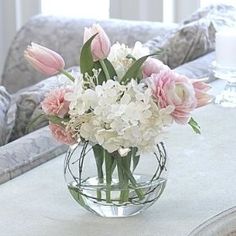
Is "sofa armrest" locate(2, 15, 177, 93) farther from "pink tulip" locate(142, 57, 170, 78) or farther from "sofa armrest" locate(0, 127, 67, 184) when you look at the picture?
"pink tulip" locate(142, 57, 170, 78)

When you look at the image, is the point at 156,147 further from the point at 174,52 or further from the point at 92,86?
the point at 174,52

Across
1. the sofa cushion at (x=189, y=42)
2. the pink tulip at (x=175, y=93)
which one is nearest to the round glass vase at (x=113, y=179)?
the pink tulip at (x=175, y=93)

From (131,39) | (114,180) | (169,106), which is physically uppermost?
(169,106)

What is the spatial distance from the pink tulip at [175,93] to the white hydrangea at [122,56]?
0.08m

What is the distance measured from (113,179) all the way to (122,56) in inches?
8.8

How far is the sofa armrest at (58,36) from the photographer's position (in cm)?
346

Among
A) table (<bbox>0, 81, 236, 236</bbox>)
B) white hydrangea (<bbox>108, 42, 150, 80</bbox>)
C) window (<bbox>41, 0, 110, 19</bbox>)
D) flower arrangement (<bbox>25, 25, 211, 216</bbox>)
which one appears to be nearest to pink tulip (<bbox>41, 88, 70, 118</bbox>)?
flower arrangement (<bbox>25, 25, 211, 216</bbox>)

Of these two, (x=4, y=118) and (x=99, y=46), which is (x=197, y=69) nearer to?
(x=4, y=118)

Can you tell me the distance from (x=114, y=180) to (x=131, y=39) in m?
2.04

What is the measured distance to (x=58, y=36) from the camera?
3637mm

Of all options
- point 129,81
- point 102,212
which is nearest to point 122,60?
point 129,81

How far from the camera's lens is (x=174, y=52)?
2820 mm

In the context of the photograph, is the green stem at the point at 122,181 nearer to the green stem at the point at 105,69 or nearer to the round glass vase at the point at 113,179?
the round glass vase at the point at 113,179

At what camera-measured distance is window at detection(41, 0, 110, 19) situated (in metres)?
4.12
